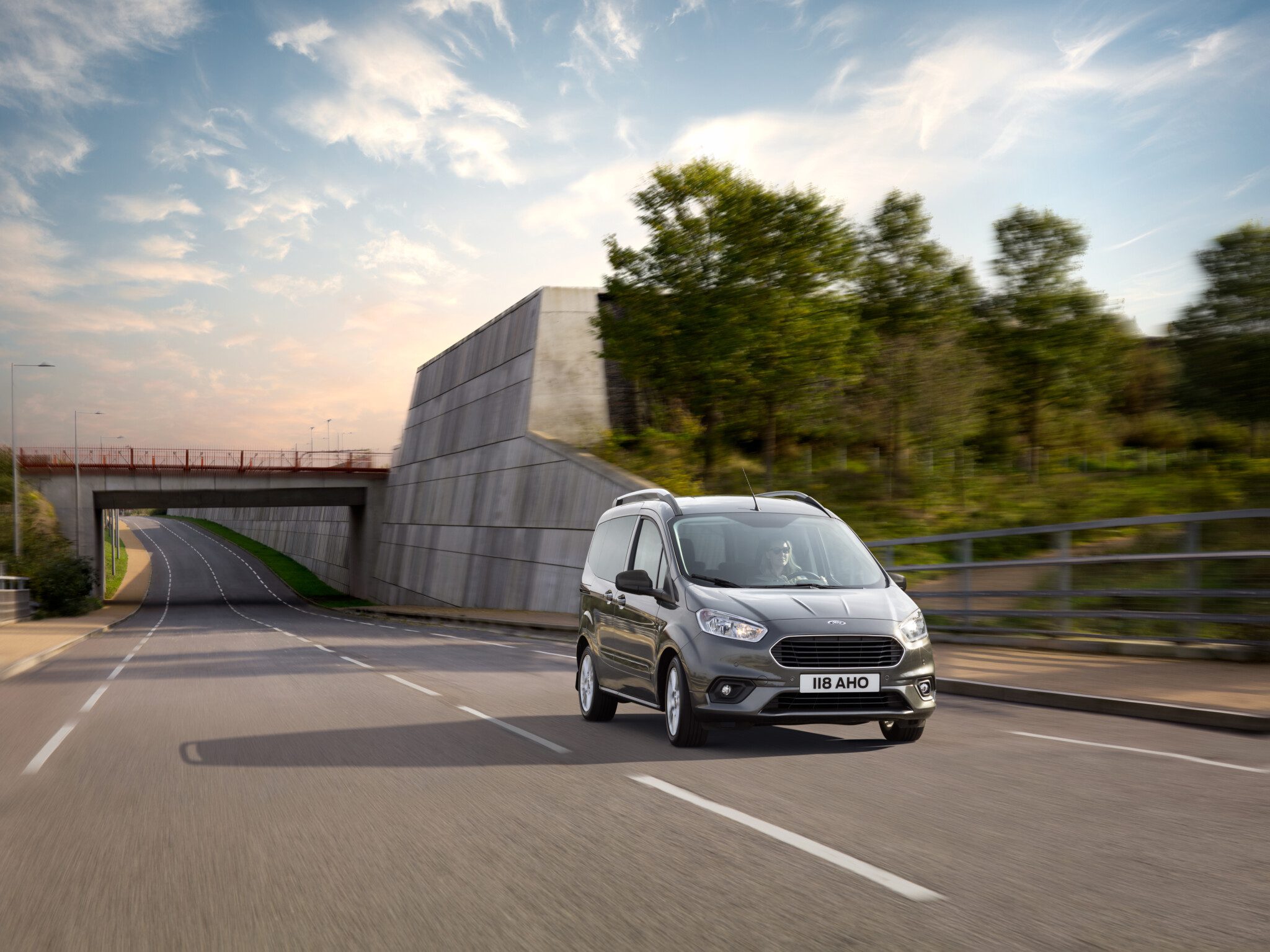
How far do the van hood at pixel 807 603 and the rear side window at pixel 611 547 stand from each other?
1.88 meters

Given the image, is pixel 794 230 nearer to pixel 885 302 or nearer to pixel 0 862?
pixel 885 302

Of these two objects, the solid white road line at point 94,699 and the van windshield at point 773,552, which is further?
the solid white road line at point 94,699

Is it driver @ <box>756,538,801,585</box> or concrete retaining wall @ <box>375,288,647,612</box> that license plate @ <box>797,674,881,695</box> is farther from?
concrete retaining wall @ <box>375,288,647,612</box>

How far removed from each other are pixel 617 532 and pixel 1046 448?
36973 mm

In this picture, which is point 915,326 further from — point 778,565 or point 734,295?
point 778,565

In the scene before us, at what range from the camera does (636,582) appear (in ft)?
30.5

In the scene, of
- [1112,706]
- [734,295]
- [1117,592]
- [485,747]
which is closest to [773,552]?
[485,747]

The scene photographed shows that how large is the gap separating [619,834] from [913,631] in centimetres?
352

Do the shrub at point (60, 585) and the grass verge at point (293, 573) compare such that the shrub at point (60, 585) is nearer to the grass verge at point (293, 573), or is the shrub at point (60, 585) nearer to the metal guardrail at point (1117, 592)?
the grass verge at point (293, 573)

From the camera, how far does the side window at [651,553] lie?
962 cm

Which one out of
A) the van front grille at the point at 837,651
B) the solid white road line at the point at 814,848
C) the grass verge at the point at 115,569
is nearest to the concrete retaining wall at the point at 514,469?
the grass verge at the point at 115,569

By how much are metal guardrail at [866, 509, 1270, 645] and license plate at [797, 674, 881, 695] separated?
19.6 feet

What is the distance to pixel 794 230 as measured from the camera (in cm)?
3434

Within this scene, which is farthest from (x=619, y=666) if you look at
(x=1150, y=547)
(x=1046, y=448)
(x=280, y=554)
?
(x=280, y=554)
